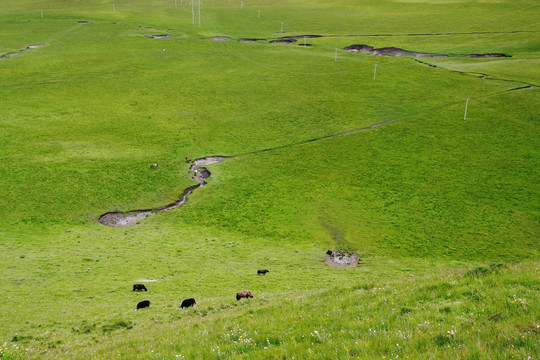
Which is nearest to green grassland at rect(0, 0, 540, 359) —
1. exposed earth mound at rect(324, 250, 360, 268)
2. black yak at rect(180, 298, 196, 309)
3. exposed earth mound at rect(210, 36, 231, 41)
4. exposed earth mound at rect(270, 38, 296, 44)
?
black yak at rect(180, 298, 196, 309)

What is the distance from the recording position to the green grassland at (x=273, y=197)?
12.8 meters

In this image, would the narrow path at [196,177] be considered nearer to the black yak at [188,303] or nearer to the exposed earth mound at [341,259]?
the exposed earth mound at [341,259]

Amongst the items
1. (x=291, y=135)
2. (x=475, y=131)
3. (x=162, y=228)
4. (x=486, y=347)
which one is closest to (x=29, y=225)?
(x=162, y=228)

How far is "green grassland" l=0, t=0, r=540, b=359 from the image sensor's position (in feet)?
41.9

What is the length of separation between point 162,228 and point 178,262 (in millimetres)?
6850

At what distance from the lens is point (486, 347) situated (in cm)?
860

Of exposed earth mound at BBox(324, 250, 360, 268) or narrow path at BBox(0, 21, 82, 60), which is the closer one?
exposed earth mound at BBox(324, 250, 360, 268)

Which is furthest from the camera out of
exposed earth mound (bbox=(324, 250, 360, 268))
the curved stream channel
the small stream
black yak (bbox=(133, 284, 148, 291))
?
the curved stream channel

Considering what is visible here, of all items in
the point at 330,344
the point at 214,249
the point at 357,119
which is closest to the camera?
the point at 330,344

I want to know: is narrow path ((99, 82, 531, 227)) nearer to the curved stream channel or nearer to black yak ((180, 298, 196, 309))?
the curved stream channel

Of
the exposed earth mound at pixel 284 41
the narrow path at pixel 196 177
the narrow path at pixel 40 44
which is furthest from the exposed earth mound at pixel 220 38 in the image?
the narrow path at pixel 196 177

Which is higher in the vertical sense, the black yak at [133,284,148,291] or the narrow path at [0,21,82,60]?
the narrow path at [0,21,82,60]

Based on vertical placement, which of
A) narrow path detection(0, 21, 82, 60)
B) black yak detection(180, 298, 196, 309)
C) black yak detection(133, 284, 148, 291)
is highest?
narrow path detection(0, 21, 82, 60)

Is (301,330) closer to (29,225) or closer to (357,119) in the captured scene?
(29,225)
